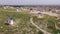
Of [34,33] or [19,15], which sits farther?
[19,15]

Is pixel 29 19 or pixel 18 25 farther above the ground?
pixel 29 19

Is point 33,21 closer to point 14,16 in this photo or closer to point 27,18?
point 27,18

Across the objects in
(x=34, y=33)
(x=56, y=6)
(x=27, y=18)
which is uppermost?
(x=56, y=6)

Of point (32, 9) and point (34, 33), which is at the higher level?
point (32, 9)

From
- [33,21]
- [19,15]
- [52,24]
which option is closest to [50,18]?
[52,24]

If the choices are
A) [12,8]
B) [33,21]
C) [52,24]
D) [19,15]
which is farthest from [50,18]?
[12,8]

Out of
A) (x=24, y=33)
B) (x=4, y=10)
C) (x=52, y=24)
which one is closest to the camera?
(x=24, y=33)

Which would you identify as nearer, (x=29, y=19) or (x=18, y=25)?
(x=18, y=25)

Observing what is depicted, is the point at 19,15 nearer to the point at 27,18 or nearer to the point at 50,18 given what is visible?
the point at 27,18

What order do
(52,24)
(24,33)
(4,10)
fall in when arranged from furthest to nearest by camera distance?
(4,10)
(52,24)
(24,33)
